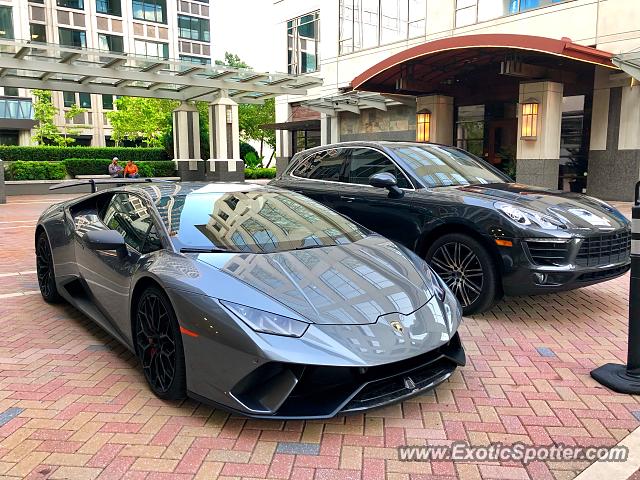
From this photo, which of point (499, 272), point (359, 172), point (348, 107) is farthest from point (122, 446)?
point (348, 107)

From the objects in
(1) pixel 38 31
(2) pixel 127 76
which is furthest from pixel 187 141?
(1) pixel 38 31

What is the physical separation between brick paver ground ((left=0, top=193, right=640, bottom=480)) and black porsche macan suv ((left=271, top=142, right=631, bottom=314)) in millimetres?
496

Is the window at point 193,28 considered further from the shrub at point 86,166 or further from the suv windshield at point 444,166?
the suv windshield at point 444,166

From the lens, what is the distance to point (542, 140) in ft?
51.2

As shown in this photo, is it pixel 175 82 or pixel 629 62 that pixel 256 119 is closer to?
pixel 175 82

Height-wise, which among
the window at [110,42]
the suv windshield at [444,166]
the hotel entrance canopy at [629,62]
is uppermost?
the window at [110,42]

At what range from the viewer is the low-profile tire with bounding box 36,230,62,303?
5.30 metres

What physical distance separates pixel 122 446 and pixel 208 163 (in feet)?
82.3

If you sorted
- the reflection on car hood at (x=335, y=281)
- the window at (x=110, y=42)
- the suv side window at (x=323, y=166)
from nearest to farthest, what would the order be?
the reflection on car hood at (x=335, y=281) → the suv side window at (x=323, y=166) → the window at (x=110, y=42)

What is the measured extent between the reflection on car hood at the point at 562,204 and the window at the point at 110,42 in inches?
2225

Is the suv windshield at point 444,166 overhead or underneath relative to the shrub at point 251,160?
overhead

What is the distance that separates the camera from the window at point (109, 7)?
53281 millimetres

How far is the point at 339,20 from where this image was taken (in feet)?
79.2

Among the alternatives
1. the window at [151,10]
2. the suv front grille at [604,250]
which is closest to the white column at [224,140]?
the suv front grille at [604,250]
